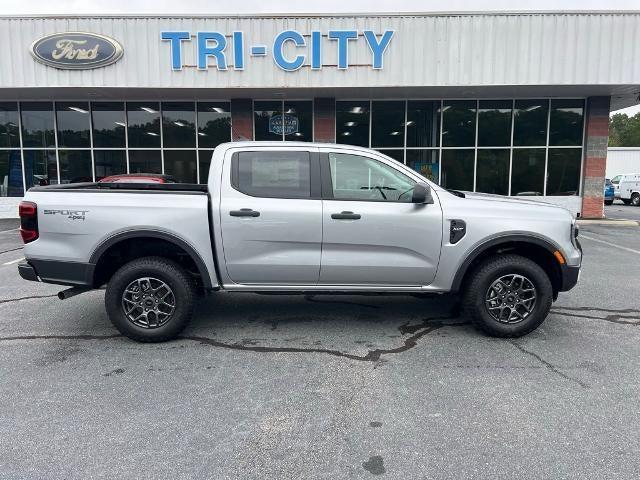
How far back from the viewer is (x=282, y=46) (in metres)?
13.8

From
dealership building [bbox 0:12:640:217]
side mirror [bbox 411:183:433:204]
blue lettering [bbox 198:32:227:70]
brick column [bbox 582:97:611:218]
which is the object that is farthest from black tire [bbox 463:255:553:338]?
brick column [bbox 582:97:611:218]

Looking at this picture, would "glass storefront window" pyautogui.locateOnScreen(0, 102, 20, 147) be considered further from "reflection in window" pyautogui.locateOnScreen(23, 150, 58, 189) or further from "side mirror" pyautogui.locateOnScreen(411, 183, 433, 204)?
"side mirror" pyautogui.locateOnScreen(411, 183, 433, 204)

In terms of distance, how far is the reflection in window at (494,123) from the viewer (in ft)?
53.4

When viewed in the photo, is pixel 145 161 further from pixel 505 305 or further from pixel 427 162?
pixel 505 305

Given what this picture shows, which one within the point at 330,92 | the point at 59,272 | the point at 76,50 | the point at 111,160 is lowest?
the point at 59,272

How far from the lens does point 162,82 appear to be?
14.1 metres

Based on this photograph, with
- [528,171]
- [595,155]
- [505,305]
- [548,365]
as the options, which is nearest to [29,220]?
[505,305]

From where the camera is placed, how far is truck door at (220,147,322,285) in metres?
4.61

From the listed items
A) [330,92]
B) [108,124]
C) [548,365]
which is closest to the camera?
[548,365]

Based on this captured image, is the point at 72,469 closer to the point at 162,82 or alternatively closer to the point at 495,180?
the point at 162,82

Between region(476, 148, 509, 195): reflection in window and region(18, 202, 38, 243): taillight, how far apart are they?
1466 cm

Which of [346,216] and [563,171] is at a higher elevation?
[563,171]

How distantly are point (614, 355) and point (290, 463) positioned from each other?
3.27 meters

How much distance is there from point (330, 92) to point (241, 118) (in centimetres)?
324
